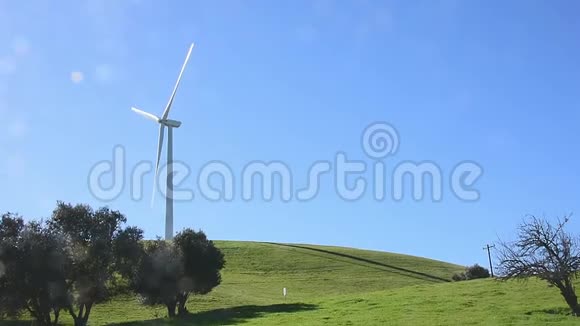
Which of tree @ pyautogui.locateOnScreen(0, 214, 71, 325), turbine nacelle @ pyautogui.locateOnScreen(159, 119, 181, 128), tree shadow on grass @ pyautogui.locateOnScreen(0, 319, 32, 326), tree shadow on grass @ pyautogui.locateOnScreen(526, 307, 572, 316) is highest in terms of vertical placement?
turbine nacelle @ pyautogui.locateOnScreen(159, 119, 181, 128)

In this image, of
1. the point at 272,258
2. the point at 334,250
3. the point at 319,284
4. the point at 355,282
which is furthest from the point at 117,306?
the point at 334,250

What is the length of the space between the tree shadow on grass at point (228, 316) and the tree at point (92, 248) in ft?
10.9

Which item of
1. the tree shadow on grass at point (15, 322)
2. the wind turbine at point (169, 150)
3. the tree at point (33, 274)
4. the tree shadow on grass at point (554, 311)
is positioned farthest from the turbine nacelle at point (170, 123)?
the tree shadow on grass at point (554, 311)

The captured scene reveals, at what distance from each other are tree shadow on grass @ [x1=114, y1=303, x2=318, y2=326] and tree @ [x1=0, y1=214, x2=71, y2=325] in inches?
206

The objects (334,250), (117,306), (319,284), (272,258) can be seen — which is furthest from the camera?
(334,250)


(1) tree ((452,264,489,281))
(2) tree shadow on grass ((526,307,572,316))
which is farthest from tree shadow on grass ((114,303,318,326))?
(1) tree ((452,264,489,281))

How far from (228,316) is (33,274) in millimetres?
13598

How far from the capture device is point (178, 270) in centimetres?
5172

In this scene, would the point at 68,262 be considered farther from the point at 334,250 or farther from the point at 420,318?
the point at 334,250

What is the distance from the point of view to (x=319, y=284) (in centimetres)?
7862

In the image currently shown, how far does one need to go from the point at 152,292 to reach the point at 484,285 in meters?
26.8

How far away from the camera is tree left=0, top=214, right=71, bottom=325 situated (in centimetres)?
4419

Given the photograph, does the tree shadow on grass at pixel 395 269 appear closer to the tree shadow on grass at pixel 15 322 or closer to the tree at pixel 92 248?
the tree at pixel 92 248

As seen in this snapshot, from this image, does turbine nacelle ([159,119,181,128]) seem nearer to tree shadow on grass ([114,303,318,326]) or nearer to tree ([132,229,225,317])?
tree ([132,229,225,317])
